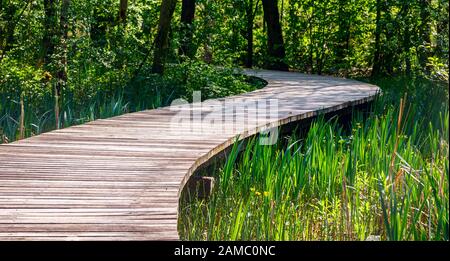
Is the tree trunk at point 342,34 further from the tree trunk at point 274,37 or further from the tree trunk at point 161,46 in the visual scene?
the tree trunk at point 161,46

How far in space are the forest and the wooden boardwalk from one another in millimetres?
352

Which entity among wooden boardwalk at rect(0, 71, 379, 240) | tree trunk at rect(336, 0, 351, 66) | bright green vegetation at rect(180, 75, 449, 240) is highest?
tree trunk at rect(336, 0, 351, 66)

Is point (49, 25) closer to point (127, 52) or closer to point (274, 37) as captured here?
point (127, 52)

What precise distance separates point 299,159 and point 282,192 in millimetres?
512

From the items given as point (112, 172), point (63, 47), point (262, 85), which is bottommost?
point (262, 85)

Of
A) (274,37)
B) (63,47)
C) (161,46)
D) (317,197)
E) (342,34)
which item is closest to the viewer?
(317,197)

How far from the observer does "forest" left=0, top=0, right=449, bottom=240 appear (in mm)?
4402

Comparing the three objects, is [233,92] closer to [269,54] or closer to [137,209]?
[269,54]

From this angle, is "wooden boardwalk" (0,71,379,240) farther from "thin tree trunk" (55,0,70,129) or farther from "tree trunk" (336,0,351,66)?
"tree trunk" (336,0,351,66)

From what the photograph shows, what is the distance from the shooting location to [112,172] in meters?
4.64

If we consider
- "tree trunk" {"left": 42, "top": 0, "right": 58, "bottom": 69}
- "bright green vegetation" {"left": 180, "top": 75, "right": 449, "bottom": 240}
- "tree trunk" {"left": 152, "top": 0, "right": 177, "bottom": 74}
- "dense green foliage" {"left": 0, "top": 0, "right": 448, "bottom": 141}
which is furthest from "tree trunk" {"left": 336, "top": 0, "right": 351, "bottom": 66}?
"bright green vegetation" {"left": 180, "top": 75, "right": 449, "bottom": 240}

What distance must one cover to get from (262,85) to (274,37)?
442 centimetres

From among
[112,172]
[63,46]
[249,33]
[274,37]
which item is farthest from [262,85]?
[112,172]
